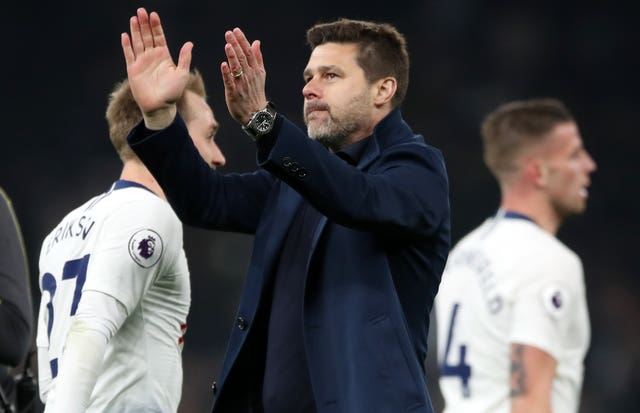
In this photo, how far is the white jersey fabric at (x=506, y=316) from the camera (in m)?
4.54

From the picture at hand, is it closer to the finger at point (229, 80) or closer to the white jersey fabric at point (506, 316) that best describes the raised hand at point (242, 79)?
the finger at point (229, 80)

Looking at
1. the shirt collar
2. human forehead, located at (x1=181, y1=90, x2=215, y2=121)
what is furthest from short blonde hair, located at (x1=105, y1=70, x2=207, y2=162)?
the shirt collar

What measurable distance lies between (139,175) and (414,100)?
7.63 metres

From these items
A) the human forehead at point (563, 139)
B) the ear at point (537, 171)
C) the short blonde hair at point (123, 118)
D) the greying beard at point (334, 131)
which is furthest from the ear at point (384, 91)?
the human forehead at point (563, 139)

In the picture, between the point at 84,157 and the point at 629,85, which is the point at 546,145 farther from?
the point at 629,85

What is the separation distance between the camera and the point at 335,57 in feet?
11.1

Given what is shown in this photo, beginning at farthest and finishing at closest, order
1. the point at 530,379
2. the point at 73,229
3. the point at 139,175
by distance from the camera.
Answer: the point at 530,379 → the point at 139,175 → the point at 73,229

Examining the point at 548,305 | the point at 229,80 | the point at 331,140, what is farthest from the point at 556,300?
the point at 229,80

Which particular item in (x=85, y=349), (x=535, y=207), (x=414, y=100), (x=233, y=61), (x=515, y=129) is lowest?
(x=414, y=100)

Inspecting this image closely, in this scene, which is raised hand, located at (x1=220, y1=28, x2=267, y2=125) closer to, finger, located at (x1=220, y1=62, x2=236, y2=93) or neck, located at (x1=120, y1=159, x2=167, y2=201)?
finger, located at (x1=220, y1=62, x2=236, y2=93)

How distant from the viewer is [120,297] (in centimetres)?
330

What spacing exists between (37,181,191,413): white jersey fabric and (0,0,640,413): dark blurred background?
19.0 ft

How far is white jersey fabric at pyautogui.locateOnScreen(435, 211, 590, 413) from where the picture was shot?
4539 mm

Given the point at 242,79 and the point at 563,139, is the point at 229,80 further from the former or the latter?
the point at 563,139
